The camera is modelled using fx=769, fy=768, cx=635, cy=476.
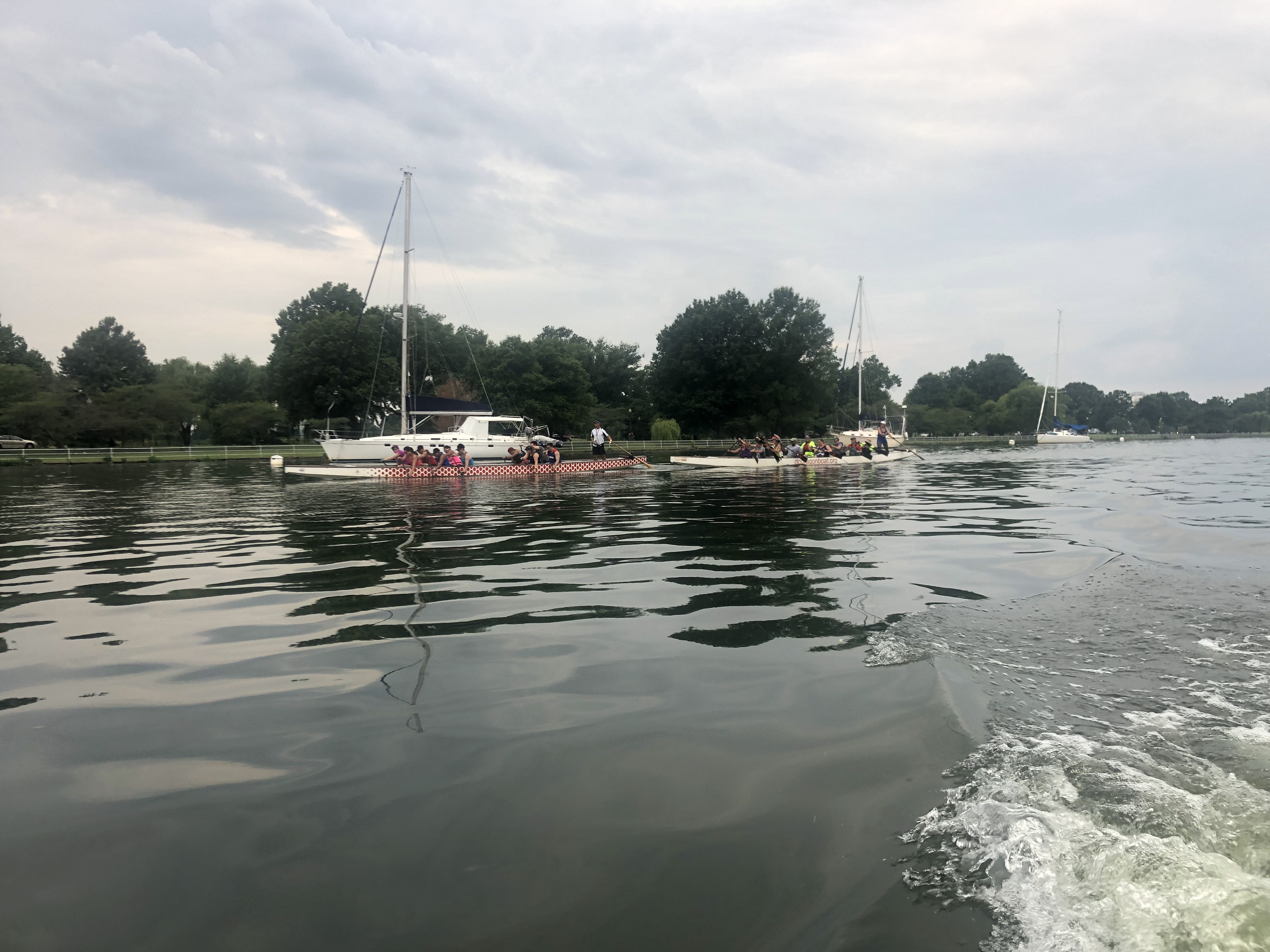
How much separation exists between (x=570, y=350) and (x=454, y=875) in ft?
230

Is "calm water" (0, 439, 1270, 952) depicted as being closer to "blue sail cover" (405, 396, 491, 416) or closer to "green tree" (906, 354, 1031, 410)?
"blue sail cover" (405, 396, 491, 416)

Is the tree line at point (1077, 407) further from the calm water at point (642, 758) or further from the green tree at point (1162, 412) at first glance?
the calm water at point (642, 758)

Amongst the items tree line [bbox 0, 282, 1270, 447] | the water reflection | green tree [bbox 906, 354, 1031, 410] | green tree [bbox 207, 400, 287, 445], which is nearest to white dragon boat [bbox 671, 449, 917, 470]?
tree line [bbox 0, 282, 1270, 447]

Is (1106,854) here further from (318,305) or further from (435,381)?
(318,305)

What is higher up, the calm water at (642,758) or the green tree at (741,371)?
the green tree at (741,371)

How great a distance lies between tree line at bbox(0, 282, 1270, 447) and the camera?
54531 mm

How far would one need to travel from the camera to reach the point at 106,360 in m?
71.1

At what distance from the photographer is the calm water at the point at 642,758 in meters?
2.49

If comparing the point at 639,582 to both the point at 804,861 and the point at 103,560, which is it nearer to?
the point at 804,861

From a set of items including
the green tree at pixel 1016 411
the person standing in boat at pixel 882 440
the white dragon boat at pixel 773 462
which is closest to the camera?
the white dragon boat at pixel 773 462

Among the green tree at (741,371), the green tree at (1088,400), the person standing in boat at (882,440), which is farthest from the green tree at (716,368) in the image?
the green tree at (1088,400)

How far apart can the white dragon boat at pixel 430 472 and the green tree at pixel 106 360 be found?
5089 centimetres

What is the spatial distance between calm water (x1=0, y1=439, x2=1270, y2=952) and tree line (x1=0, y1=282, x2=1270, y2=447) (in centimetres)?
3661

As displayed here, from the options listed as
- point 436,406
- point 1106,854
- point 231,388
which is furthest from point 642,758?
point 231,388
